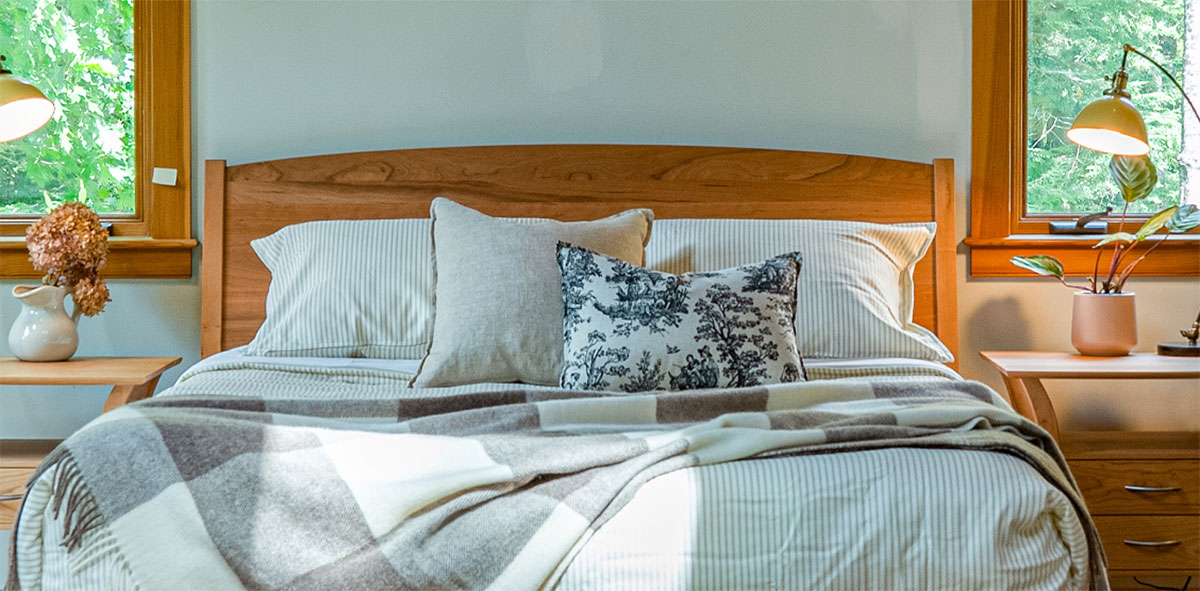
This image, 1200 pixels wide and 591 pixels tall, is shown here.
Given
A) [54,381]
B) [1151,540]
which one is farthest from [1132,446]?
[54,381]

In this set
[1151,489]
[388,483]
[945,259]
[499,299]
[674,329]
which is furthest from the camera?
[945,259]

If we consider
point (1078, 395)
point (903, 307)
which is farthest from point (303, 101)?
point (1078, 395)

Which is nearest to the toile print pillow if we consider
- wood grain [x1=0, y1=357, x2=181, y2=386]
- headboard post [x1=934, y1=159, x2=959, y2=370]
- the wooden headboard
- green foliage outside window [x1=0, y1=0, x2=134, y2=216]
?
the wooden headboard

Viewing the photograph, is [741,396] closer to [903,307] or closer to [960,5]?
[903,307]

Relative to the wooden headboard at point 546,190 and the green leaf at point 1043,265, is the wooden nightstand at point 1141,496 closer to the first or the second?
the green leaf at point 1043,265

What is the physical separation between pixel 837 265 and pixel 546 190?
32.9 inches

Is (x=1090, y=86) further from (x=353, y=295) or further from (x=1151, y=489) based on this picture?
(x=353, y=295)

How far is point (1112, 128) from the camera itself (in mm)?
2287

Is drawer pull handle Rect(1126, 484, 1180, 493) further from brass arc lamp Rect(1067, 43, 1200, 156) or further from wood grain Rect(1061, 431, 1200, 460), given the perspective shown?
brass arc lamp Rect(1067, 43, 1200, 156)

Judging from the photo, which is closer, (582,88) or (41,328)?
(41,328)

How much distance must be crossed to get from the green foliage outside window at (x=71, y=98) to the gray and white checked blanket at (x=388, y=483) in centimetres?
156

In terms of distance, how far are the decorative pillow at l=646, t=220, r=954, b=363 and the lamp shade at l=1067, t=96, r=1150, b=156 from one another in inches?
16.8

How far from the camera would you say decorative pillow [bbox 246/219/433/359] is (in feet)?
7.46

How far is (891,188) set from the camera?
103 inches
